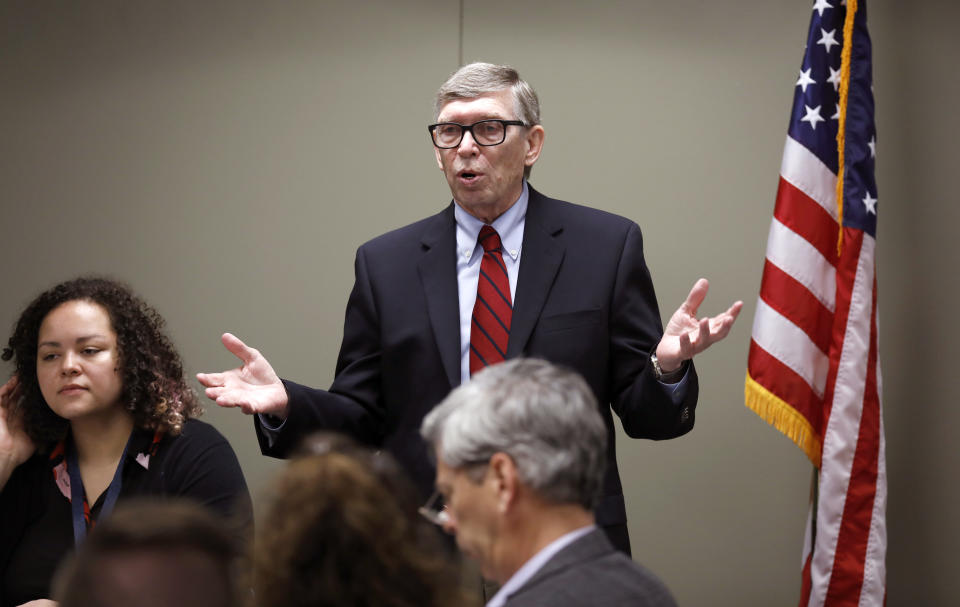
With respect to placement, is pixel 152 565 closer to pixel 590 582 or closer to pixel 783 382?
pixel 590 582

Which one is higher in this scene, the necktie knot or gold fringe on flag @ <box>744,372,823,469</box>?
the necktie knot

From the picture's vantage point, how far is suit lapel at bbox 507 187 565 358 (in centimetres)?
238

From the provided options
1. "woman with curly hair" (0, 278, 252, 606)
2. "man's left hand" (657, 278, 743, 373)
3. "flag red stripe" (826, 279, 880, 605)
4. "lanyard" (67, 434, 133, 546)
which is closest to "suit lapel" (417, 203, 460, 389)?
"man's left hand" (657, 278, 743, 373)

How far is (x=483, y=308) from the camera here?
2.44m

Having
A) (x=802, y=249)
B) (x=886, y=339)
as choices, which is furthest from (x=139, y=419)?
(x=886, y=339)

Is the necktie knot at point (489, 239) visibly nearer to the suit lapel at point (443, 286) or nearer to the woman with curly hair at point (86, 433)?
the suit lapel at point (443, 286)

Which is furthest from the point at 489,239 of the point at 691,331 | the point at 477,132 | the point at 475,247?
the point at 691,331

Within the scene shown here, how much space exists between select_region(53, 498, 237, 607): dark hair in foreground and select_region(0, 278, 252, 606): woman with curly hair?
1.48 meters

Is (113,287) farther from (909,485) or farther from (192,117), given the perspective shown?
(909,485)

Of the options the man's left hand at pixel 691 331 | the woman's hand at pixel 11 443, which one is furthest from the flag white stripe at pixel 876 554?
the woman's hand at pixel 11 443

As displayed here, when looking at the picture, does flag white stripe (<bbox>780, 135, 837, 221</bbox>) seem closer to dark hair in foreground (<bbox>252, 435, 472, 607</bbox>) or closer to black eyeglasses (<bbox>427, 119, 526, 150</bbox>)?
black eyeglasses (<bbox>427, 119, 526, 150</bbox>)

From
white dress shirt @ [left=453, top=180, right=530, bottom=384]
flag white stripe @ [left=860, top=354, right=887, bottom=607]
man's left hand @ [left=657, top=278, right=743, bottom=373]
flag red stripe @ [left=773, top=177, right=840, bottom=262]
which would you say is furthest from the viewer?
flag red stripe @ [left=773, top=177, right=840, bottom=262]

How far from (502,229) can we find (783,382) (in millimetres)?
1142

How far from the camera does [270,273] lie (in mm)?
3873
